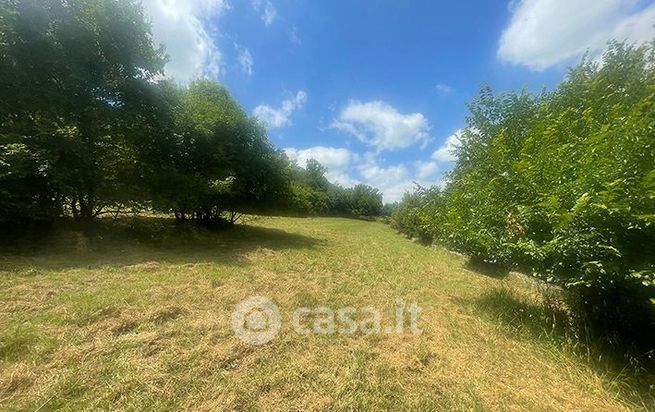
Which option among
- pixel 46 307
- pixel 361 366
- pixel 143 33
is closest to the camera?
pixel 361 366

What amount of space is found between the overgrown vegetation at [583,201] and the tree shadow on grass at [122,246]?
639 cm

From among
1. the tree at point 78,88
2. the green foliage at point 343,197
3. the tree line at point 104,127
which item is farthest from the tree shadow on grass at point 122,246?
the green foliage at point 343,197

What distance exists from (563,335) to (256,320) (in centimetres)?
477

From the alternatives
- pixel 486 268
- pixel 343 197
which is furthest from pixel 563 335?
pixel 343 197

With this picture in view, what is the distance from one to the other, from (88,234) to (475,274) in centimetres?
1249

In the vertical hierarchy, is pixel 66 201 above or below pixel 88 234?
above

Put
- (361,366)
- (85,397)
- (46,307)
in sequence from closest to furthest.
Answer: (85,397)
(361,366)
(46,307)

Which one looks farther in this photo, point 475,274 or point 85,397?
point 475,274

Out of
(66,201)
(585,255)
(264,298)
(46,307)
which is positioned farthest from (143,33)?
(585,255)

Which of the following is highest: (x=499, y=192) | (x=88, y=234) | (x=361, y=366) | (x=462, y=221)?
(x=499, y=192)

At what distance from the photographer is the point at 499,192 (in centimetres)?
494

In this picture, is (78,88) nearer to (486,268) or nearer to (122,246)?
(122,246)

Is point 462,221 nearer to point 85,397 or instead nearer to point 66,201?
point 85,397

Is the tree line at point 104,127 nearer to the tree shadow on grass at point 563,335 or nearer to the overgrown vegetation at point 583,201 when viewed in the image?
the overgrown vegetation at point 583,201
